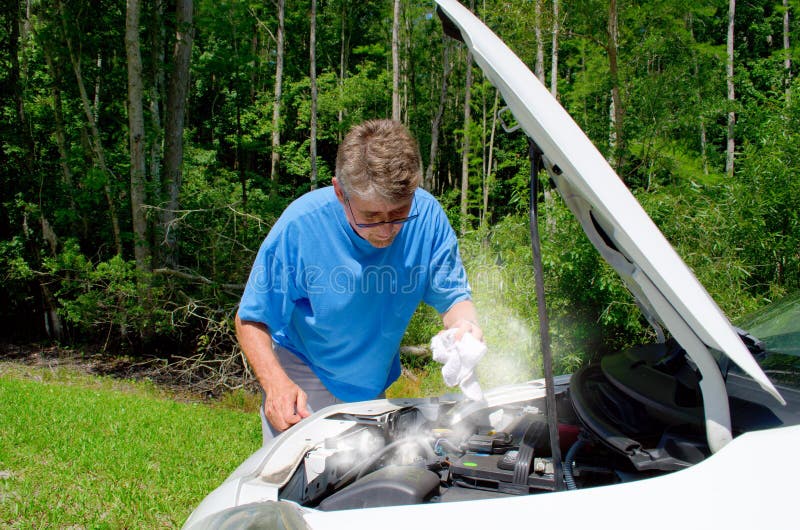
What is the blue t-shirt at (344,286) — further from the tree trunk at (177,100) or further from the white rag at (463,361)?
the tree trunk at (177,100)

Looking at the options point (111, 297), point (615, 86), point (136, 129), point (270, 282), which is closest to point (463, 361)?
point (270, 282)

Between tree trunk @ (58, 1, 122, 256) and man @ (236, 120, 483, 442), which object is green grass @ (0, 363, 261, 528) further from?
tree trunk @ (58, 1, 122, 256)

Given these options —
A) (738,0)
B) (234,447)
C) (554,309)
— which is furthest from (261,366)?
(738,0)

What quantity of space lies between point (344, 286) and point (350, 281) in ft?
0.10

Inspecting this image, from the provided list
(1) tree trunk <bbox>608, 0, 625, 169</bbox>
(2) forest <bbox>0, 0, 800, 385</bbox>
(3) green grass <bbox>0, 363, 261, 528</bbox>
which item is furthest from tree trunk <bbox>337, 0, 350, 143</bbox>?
(3) green grass <bbox>0, 363, 261, 528</bbox>

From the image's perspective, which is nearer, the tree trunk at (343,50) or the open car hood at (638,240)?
the open car hood at (638,240)

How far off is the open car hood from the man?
72 centimetres

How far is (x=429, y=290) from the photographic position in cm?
265

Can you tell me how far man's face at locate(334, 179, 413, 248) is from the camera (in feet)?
7.07

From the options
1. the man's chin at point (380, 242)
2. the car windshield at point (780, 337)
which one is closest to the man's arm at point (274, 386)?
the man's chin at point (380, 242)

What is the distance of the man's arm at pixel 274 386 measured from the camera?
2207mm

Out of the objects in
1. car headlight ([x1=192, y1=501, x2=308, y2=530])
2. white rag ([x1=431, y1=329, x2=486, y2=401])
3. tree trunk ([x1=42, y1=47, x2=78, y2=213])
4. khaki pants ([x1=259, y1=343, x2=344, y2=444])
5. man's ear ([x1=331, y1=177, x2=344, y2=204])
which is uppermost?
tree trunk ([x1=42, y1=47, x2=78, y2=213])

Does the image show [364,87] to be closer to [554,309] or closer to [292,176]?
[292,176]

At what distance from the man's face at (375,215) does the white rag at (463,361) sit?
0.50 metres
